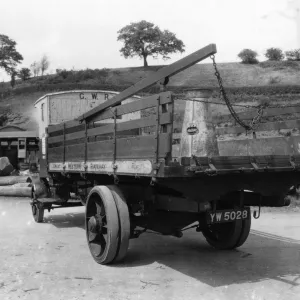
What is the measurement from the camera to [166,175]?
4363 mm

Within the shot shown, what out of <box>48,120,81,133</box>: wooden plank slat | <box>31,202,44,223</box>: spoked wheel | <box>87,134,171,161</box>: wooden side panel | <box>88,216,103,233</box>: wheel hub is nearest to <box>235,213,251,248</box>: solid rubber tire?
<box>88,216,103,233</box>: wheel hub

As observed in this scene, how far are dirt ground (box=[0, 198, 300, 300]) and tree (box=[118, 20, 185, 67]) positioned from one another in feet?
226

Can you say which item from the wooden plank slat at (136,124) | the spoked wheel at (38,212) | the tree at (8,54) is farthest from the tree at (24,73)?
the wooden plank slat at (136,124)

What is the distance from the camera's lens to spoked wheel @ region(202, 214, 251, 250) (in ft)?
20.6

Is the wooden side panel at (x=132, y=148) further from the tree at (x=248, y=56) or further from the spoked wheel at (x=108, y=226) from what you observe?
the tree at (x=248, y=56)

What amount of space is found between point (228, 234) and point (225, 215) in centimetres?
136

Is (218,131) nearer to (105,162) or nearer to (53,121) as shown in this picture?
(105,162)

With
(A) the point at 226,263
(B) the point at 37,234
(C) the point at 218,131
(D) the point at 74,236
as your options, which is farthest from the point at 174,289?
(B) the point at 37,234

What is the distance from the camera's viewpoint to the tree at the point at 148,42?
74312 millimetres

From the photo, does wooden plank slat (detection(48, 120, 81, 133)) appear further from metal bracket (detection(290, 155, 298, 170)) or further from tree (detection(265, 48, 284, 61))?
tree (detection(265, 48, 284, 61))

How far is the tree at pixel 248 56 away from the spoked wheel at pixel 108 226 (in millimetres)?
71784

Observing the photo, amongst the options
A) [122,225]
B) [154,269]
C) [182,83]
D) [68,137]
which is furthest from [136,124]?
[182,83]

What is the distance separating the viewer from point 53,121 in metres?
8.91

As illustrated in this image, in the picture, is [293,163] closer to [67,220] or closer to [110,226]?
[110,226]
